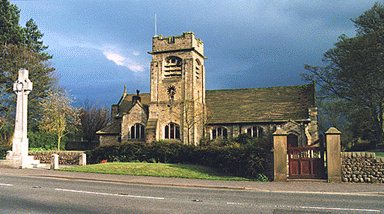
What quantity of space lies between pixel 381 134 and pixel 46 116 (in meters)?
39.9

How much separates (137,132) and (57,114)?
34.2 feet

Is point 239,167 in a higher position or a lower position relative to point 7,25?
lower

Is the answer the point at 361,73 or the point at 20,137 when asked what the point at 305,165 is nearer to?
the point at 20,137

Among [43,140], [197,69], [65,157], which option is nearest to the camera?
[65,157]

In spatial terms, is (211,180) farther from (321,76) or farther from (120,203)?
(321,76)

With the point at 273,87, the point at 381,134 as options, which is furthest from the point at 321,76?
the point at 381,134

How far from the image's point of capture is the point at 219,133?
3972 cm

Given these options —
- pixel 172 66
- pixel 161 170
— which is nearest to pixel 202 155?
pixel 161 170

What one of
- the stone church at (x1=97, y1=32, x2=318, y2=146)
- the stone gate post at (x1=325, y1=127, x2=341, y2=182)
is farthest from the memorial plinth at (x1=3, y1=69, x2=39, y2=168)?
the stone gate post at (x1=325, y1=127, x2=341, y2=182)

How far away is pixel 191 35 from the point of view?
125 feet

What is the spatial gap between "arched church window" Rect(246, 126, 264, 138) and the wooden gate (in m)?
19.9

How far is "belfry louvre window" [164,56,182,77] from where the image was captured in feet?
128

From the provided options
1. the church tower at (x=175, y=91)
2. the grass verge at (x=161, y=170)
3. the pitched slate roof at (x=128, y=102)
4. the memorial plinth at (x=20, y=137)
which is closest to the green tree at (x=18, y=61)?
the pitched slate roof at (x=128, y=102)

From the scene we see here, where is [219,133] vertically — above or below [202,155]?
above
